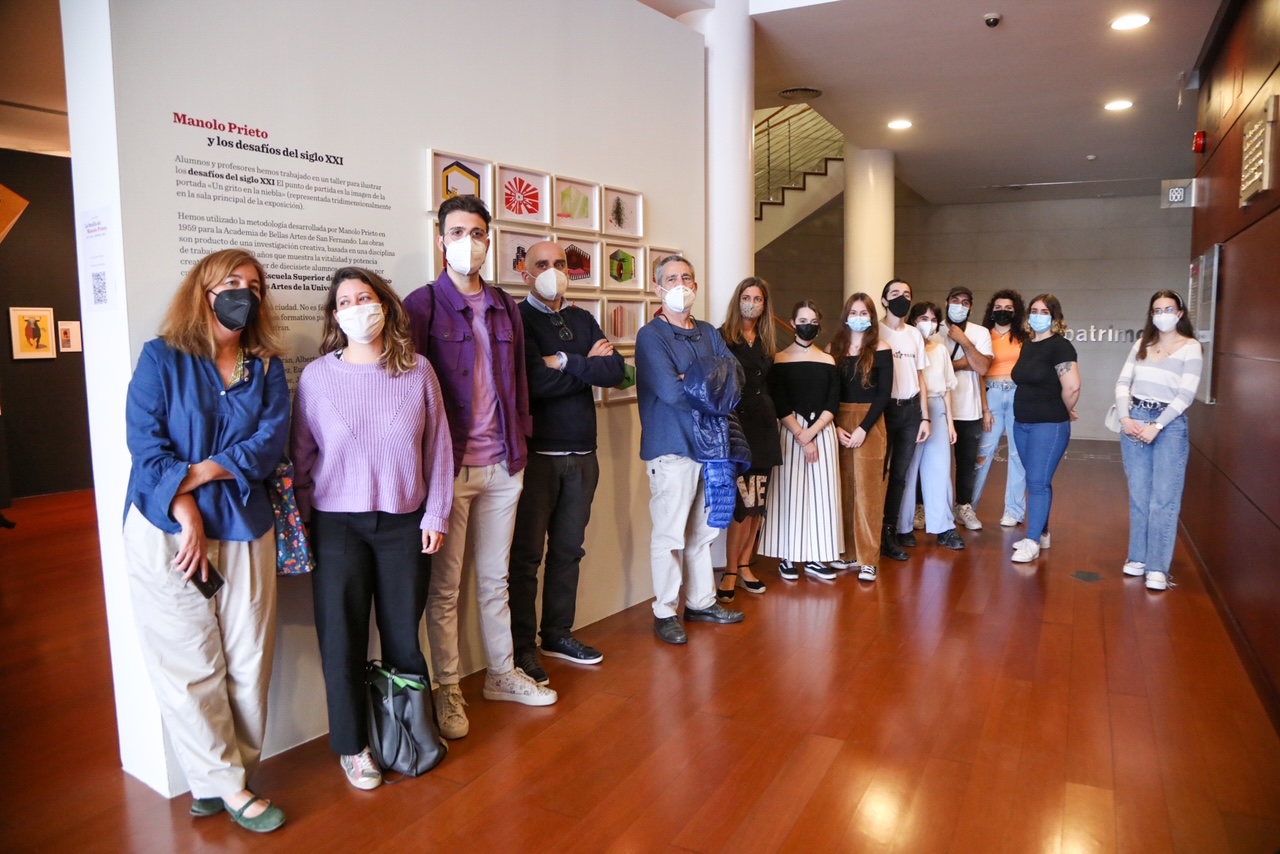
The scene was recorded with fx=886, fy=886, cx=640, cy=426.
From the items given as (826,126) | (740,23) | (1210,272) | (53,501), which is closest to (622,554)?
(740,23)

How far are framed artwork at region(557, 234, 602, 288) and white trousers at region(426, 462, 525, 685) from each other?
1181 millimetres

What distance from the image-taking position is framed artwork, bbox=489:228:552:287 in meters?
3.85

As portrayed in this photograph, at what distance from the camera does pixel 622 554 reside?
469 centimetres

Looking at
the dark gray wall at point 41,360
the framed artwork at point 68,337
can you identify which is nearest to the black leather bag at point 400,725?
the dark gray wall at point 41,360

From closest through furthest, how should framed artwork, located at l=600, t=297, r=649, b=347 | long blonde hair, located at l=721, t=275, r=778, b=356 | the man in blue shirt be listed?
the man in blue shirt < framed artwork, located at l=600, t=297, r=649, b=347 < long blonde hair, located at l=721, t=275, r=778, b=356

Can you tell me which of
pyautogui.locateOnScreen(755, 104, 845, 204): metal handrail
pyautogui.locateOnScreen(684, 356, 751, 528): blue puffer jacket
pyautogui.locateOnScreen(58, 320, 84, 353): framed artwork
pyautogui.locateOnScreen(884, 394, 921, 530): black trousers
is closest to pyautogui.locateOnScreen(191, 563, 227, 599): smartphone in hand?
pyautogui.locateOnScreen(684, 356, 751, 528): blue puffer jacket

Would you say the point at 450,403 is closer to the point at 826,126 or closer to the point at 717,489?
the point at 717,489

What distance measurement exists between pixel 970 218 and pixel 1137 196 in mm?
2001

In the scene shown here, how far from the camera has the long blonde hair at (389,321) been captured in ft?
9.56

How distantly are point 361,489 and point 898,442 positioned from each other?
3.81m

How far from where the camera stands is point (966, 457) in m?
6.60

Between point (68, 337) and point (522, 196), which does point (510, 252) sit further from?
point (68, 337)

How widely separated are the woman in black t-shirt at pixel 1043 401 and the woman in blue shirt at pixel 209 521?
181 inches

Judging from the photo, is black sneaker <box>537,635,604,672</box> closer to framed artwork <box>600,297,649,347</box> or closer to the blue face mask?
framed artwork <box>600,297,649,347</box>
